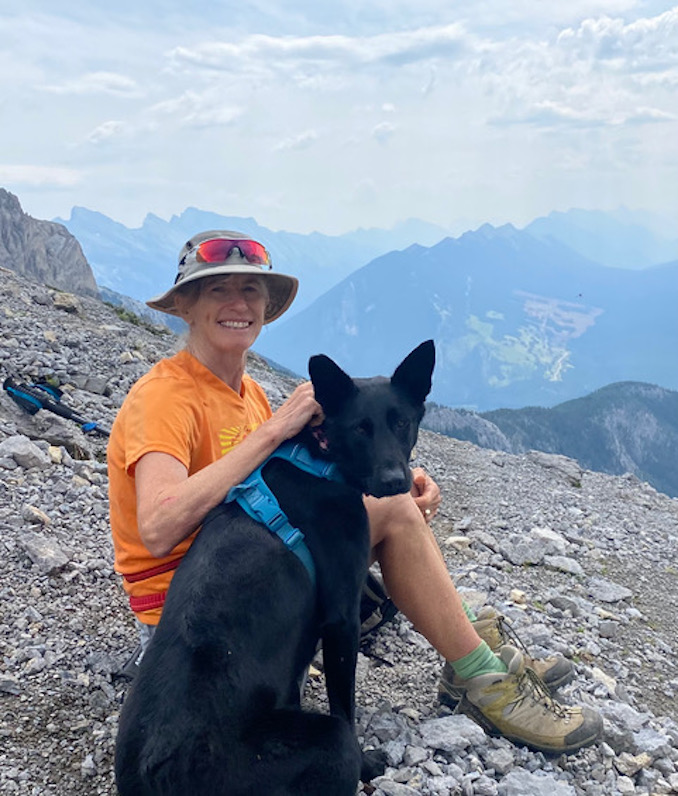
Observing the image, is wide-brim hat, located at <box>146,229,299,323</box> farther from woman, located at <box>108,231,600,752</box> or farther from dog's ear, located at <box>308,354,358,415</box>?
dog's ear, located at <box>308,354,358,415</box>

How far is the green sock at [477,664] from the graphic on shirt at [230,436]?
5.38 ft

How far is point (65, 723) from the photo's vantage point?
3.35m

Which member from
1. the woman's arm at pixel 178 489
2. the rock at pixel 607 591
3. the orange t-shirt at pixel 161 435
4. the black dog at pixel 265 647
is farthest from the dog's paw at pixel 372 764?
the rock at pixel 607 591

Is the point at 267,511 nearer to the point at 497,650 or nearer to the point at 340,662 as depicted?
the point at 340,662

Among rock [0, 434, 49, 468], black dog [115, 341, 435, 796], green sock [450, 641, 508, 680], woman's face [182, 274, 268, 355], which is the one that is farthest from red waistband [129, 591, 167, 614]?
rock [0, 434, 49, 468]

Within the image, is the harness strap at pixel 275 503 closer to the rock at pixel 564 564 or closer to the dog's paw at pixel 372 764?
the dog's paw at pixel 372 764

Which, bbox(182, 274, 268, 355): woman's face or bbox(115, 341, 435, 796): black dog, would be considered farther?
bbox(182, 274, 268, 355): woman's face

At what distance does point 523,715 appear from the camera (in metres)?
3.49

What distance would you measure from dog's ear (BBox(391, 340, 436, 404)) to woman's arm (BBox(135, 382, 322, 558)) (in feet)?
3.03

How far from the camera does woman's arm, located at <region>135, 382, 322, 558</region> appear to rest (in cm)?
271

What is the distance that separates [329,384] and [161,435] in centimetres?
86

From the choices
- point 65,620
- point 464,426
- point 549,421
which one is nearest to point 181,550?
point 65,620

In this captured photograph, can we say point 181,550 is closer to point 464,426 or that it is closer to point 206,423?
point 206,423

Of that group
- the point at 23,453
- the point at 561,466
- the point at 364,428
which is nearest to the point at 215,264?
the point at 364,428
